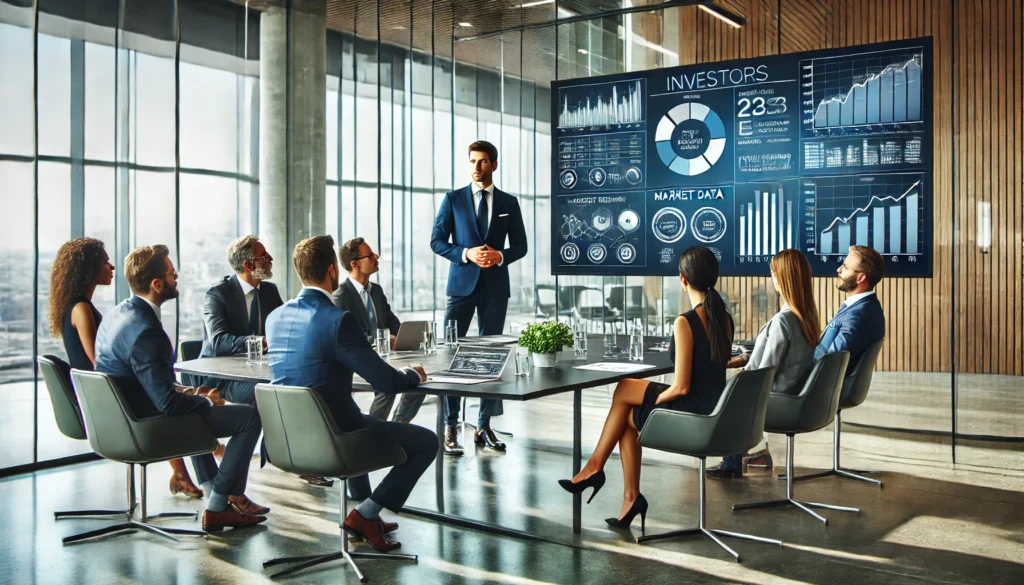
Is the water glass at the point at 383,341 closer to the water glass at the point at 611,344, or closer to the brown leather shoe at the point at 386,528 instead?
the brown leather shoe at the point at 386,528

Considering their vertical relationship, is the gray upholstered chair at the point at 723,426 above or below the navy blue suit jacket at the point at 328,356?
below

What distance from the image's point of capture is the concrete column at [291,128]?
7.96 meters

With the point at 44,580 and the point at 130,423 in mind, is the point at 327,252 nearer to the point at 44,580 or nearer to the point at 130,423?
the point at 130,423

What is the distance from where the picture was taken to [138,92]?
6.68 metres

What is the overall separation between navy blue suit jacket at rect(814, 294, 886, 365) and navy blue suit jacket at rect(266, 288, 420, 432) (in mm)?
2729

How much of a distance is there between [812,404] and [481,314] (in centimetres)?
257

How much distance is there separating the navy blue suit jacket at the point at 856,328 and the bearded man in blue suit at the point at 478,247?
2.22 m

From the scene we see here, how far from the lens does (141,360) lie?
4207 mm

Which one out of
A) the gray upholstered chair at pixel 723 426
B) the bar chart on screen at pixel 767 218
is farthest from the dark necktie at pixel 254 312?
the bar chart on screen at pixel 767 218

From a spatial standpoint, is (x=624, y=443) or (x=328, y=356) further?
(x=624, y=443)

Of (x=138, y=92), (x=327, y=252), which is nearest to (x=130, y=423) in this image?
(x=327, y=252)

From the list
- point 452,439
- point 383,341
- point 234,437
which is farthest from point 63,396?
point 452,439

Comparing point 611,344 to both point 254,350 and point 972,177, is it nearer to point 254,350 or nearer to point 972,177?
point 254,350

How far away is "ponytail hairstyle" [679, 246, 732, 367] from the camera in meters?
4.37
